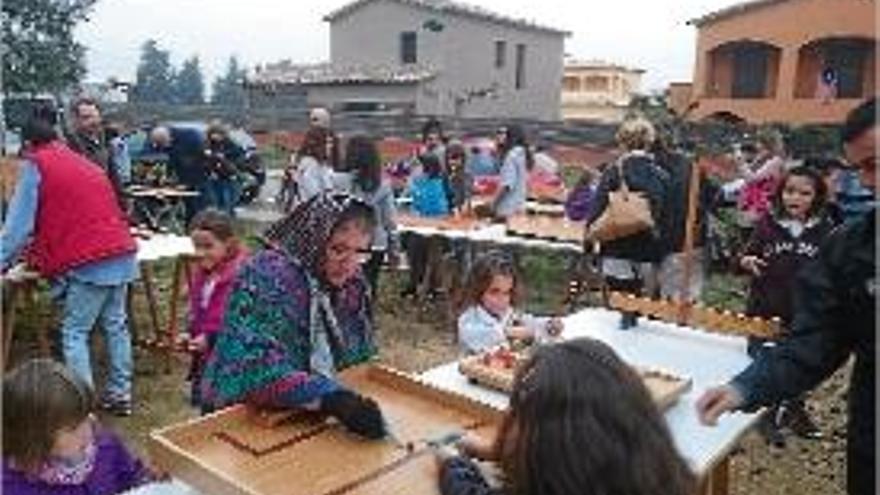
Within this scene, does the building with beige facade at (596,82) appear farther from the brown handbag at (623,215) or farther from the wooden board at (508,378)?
the wooden board at (508,378)

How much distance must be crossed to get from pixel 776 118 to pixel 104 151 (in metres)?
26.2

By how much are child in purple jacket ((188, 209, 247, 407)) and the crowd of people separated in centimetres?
1

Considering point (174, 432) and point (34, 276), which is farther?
Result: point (34, 276)

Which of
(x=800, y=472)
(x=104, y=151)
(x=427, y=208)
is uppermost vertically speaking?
(x=104, y=151)

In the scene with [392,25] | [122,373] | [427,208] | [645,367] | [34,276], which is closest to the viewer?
[645,367]

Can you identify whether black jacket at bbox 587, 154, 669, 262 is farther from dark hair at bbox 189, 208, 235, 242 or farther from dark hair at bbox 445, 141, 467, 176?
dark hair at bbox 445, 141, 467, 176

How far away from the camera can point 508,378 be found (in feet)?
10.4

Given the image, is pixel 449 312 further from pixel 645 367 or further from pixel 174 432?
pixel 174 432

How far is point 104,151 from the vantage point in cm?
749

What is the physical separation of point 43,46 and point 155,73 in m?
60.7

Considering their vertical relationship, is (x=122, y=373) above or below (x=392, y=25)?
below

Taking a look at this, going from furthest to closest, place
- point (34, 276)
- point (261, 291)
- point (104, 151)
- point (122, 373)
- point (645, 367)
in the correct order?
point (104, 151), point (122, 373), point (34, 276), point (645, 367), point (261, 291)

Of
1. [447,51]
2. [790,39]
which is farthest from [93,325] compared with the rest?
[447,51]

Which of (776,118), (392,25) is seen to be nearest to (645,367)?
(776,118)
